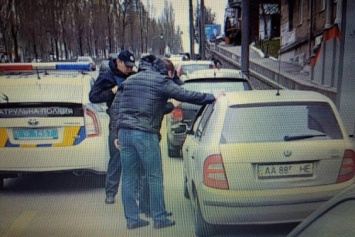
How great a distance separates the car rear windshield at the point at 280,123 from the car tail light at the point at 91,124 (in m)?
0.66

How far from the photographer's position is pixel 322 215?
2.66 feet

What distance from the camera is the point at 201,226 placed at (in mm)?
1508

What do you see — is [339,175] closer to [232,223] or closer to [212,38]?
[232,223]

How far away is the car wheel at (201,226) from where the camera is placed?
149cm

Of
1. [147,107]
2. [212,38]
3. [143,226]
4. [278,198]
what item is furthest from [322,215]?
[212,38]

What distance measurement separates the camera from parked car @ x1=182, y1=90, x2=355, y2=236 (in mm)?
1335

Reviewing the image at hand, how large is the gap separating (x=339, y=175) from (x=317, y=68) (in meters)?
0.48

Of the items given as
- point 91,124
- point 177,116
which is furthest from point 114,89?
point 177,116

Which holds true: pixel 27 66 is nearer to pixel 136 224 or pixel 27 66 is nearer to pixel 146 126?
pixel 146 126

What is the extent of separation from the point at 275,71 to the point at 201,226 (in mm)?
664

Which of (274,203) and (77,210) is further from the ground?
(274,203)

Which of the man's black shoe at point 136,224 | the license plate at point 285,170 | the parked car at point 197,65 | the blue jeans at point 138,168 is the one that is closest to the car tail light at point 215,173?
the license plate at point 285,170

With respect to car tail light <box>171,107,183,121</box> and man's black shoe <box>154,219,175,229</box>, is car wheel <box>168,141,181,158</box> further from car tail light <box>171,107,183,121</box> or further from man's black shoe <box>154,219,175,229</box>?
man's black shoe <box>154,219,175,229</box>

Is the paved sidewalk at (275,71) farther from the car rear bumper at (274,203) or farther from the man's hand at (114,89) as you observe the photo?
the man's hand at (114,89)
